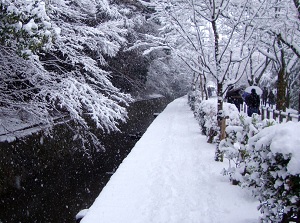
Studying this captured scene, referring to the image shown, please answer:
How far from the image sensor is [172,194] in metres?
4.93

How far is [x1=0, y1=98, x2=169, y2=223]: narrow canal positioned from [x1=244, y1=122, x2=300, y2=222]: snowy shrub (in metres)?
→ 5.68

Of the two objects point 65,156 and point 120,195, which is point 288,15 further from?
point 65,156

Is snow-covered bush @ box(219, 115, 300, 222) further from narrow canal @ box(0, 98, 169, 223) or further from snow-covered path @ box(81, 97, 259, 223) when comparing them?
narrow canal @ box(0, 98, 169, 223)

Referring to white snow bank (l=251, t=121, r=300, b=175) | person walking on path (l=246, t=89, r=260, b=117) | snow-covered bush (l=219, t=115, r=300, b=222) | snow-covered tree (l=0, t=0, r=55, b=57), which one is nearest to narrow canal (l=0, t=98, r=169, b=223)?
snow-covered tree (l=0, t=0, r=55, b=57)

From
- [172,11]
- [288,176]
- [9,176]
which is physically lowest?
[9,176]

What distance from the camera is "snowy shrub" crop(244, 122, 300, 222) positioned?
2.75 meters

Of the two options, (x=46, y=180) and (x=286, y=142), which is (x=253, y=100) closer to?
(x=46, y=180)

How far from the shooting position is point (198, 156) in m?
7.64

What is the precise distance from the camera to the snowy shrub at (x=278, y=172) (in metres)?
2.75

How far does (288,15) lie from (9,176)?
1038 centimetres

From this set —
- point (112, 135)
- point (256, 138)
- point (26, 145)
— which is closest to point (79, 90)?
point (26, 145)

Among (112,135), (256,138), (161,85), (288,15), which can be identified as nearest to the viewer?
(256,138)

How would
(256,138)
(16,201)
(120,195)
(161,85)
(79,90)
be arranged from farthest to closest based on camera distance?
(161,85)
(79,90)
(16,201)
(120,195)
(256,138)

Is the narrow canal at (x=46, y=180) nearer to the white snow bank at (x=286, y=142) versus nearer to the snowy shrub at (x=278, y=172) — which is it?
the snowy shrub at (x=278, y=172)
